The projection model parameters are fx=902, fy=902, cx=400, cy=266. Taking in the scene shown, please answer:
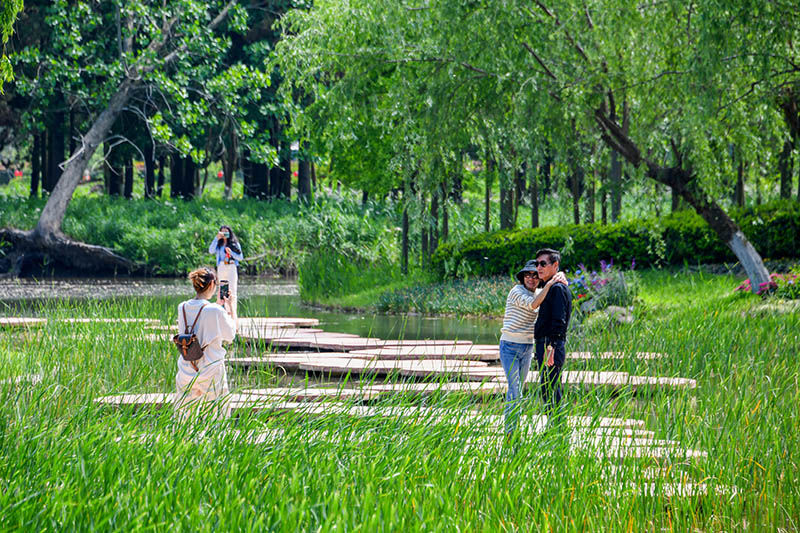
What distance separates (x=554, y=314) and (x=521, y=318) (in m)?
0.32

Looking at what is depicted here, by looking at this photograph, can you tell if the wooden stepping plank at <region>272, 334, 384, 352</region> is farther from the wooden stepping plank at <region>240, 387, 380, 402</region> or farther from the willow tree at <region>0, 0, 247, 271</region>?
the willow tree at <region>0, 0, 247, 271</region>

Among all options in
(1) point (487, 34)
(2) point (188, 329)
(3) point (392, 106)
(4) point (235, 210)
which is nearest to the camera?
(2) point (188, 329)

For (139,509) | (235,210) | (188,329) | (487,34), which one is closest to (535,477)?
(139,509)

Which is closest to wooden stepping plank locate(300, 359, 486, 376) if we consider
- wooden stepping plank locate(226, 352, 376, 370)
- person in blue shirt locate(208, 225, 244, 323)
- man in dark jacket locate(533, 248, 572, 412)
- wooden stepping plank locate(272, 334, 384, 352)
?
wooden stepping plank locate(226, 352, 376, 370)

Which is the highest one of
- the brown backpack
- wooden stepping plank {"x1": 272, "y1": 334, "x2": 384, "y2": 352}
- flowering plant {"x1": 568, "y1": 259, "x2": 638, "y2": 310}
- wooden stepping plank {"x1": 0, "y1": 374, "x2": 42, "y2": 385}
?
flowering plant {"x1": 568, "y1": 259, "x2": 638, "y2": 310}

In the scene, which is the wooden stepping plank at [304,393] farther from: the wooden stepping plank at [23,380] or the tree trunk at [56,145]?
the tree trunk at [56,145]

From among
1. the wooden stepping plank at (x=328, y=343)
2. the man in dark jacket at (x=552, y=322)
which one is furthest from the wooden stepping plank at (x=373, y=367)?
the man in dark jacket at (x=552, y=322)

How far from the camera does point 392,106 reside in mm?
15078

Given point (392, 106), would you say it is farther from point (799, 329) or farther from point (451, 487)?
point (451, 487)

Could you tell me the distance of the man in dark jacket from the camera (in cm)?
709

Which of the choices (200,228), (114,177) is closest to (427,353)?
(200,228)

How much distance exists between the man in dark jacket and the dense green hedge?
9740 mm

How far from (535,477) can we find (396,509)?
3.59ft

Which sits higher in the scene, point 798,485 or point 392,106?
point 392,106
